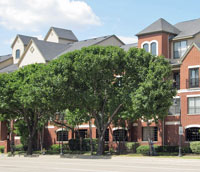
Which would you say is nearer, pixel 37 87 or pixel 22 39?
pixel 37 87

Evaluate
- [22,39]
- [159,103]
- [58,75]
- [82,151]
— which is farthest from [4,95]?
[22,39]

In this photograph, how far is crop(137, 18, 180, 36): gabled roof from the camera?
51688 millimetres

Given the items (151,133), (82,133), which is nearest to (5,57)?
(82,133)

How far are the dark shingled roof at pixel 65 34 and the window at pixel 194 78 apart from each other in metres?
35.5

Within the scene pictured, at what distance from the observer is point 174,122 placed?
47781 millimetres

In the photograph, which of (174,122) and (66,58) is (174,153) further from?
(66,58)

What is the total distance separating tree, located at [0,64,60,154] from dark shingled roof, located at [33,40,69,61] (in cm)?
1410

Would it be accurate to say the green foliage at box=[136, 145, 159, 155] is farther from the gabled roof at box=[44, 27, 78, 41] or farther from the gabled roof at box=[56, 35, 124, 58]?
the gabled roof at box=[44, 27, 78, 41]

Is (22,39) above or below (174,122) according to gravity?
above

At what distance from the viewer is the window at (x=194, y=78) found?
151 ft

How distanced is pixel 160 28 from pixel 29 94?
18385mm

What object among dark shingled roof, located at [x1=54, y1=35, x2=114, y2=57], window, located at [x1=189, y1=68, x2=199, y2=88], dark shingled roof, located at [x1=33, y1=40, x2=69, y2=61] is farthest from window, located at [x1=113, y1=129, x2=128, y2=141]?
dark shingled roof, located at [x1=54, y1=35, x2=114, y2=57]

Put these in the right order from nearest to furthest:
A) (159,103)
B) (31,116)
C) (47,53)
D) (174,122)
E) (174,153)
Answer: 1. (159,103)
2. (174,153)
3. (174,122)
4. (31,116)
5. (47,53)

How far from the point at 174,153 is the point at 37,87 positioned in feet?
48.9
